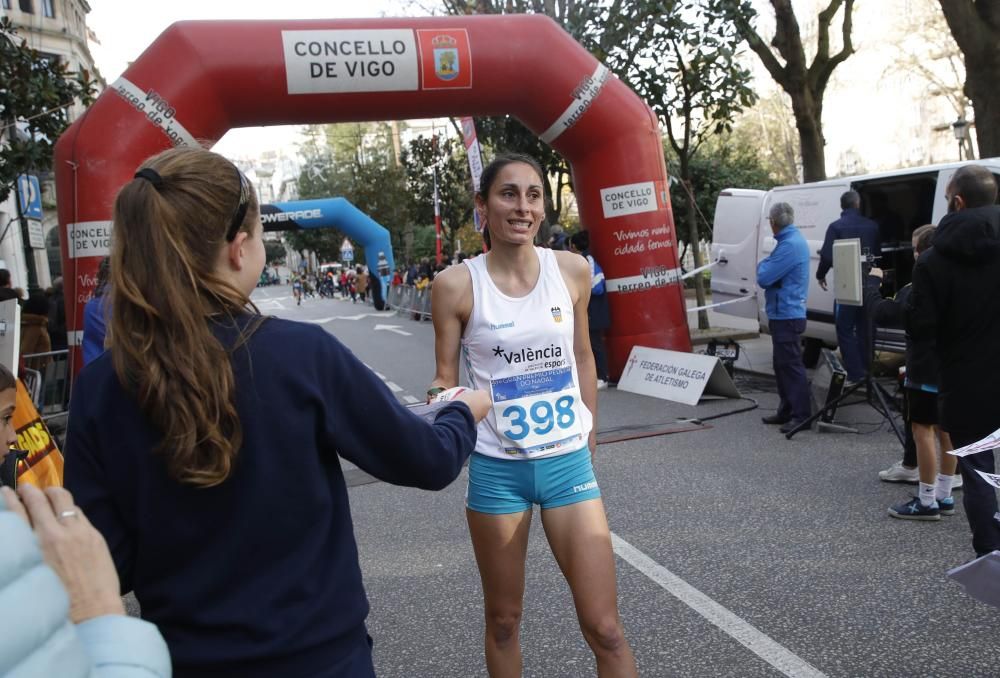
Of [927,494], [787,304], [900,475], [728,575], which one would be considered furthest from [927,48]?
[728,575]

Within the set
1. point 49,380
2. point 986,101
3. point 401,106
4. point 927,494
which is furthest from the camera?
point 986,101

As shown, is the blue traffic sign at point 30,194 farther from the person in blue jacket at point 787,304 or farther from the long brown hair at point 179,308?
the long brown hair at point 179,308

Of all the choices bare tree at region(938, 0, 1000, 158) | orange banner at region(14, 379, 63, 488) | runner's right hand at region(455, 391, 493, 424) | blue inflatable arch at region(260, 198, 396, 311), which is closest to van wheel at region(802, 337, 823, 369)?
bare tree at region(938, 0, 1000, 158)

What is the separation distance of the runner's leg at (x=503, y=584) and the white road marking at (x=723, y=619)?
122 cm

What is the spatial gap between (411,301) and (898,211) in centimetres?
1797

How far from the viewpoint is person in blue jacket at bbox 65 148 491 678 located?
1498mm

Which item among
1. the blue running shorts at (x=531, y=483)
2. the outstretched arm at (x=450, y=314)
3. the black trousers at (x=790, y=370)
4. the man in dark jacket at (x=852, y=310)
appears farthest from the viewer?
the man in dark jacket at (x=852, y=310)

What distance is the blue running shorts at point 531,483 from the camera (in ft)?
9.48

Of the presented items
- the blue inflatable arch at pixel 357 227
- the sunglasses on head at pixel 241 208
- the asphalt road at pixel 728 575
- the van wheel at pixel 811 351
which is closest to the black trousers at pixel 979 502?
the asphalt road at pixel 728 575

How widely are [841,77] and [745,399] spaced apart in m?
44.6

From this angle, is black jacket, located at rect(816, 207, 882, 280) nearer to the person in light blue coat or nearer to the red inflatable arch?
the red inflatable arch

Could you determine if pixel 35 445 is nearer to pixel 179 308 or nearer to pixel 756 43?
pixel 179 308

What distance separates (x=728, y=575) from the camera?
177 inches

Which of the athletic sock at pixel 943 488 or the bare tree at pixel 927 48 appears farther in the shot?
the bare tree at pixel 927 48
